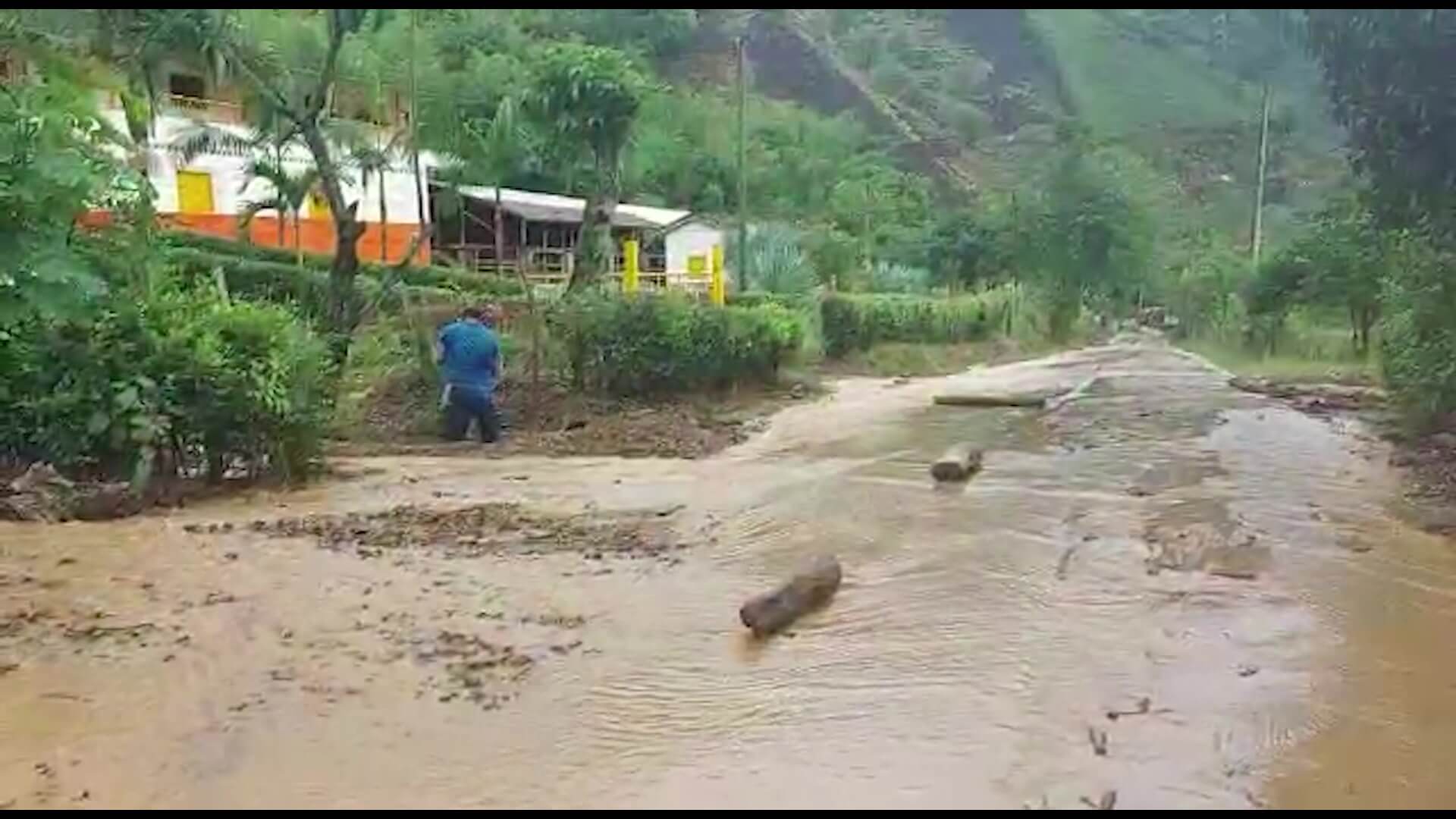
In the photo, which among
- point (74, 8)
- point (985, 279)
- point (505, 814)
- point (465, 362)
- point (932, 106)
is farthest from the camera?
point (932, 106)

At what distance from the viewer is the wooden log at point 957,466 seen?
12.4m

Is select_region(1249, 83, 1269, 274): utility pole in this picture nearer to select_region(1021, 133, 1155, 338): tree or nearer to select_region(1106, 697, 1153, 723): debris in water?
select_region(1021, 133, 1155, 338): tree

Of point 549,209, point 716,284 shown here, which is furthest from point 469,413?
point 549,209

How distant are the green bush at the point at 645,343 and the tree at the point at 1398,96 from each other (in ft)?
27.1

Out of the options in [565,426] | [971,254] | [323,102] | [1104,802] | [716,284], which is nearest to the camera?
[1104,802]

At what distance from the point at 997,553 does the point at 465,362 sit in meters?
7.15

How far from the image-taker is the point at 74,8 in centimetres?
1145

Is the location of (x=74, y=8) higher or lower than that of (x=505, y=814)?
higher

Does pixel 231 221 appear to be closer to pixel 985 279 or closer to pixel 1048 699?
pixel 985 279

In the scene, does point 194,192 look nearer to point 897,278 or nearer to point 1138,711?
point 897,278

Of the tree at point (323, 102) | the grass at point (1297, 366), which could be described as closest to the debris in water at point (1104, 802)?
the tree at point (323, 102)

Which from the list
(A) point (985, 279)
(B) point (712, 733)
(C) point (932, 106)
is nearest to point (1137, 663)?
(B) point (712, 733)

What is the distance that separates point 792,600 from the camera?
24.3 ft

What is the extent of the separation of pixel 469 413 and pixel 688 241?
94.9 ft
